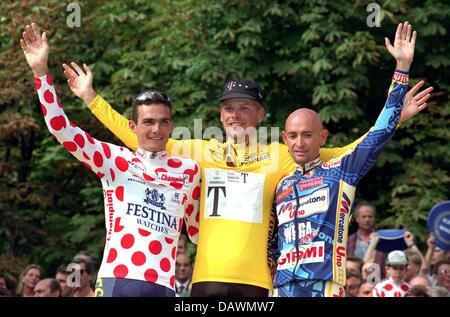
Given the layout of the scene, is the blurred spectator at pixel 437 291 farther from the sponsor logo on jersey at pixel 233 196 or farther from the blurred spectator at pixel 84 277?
the sponsor logo on jersey at pixel 233 196

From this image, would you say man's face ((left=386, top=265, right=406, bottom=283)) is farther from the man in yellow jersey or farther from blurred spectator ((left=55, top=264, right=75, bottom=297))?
the man in yellow jersey

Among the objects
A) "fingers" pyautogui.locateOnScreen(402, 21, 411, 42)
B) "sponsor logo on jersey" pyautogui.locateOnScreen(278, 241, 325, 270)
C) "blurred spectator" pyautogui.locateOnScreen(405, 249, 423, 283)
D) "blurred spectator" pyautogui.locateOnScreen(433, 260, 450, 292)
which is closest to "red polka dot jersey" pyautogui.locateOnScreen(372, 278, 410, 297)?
"blurred spectator" pyautogui.locateOnScreen(433, 260, 450, 292)

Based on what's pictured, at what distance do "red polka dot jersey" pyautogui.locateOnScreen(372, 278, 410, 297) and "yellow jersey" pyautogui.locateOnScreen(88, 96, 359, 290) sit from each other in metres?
4.02

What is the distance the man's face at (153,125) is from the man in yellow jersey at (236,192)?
1.58 feet

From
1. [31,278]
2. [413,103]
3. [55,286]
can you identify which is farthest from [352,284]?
[413,103]

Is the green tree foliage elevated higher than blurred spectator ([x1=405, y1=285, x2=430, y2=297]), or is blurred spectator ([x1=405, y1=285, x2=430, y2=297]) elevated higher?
the green tree foliage

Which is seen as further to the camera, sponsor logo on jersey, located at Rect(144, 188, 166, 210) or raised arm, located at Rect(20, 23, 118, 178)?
sponsor logo on jersey, located at Rect(144, 188, 166, 210)

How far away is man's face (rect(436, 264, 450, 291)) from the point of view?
505 inches

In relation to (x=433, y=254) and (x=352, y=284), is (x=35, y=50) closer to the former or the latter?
(x=352, y=284)

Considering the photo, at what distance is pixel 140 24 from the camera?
18.9m

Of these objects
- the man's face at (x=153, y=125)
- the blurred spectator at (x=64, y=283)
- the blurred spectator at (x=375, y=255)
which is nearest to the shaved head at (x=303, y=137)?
the man's face at (x=153, y=125)
